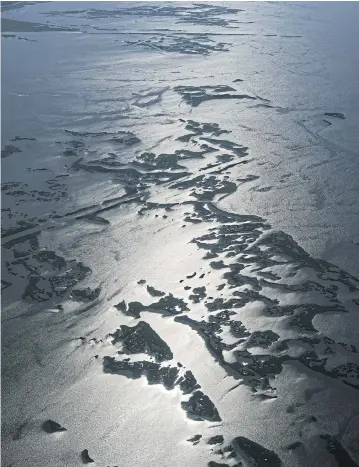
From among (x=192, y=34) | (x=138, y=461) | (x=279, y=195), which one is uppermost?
(x=192, y=34)

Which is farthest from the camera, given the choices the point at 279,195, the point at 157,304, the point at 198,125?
the point at 198,125

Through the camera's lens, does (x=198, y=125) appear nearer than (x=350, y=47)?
Yes

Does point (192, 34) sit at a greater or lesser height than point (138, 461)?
greater

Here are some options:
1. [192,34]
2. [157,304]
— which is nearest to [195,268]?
[157,304]

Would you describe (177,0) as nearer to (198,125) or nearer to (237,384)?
(198,125)

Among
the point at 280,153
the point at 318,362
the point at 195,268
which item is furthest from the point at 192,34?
the point at 318,362

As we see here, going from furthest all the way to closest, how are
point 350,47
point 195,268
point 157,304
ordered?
1. point 350,47
2. point 195,268
3. point 157,304
